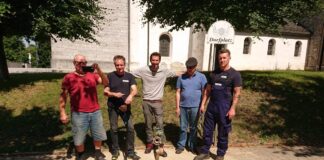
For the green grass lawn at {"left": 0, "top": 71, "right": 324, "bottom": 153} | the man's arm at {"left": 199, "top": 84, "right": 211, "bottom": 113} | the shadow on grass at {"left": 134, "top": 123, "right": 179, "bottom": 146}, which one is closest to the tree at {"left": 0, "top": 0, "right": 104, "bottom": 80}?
the green grass lawn at {"left": 0, "top": 71, "right": 324, "bottom": 153}

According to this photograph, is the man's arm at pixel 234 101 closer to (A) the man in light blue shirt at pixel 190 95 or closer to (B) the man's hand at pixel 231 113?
(B) the man's hand at pixel 231 113

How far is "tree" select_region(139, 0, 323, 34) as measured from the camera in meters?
12.4

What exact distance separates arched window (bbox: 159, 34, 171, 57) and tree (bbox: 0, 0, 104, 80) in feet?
57.5

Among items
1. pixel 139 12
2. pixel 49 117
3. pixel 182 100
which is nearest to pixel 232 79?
pixel 182 100

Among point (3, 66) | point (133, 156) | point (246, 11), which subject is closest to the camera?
point (133, 156)

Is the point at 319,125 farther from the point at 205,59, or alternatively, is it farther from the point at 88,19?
the point at 205,59

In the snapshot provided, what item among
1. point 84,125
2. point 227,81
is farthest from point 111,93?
point 227,81

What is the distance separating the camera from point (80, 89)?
5.42 metres

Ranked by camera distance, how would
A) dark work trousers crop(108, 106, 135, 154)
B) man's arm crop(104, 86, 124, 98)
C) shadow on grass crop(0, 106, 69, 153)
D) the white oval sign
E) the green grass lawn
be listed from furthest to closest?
the green grass lawn < the white oval sign < shadow on grass crop(0, 106, 69, 153) < dark work trousers crop(108, 106, 135, 154) < man's arm crop(104, 86, 124, 98)

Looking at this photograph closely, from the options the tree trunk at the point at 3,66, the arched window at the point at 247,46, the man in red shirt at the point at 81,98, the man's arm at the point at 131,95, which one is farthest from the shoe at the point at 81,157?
the arched window at the point at 247,46

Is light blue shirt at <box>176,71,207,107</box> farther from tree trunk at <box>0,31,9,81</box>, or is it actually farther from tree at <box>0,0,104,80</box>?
tree trunk at <box>0,31,9,81</box>

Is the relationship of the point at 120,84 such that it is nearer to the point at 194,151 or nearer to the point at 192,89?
the point at 192,89

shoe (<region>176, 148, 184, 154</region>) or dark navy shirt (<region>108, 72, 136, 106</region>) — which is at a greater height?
dark navy shirt (<region>108, 72, 136, 106</region>)

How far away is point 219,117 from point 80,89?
2728mm
